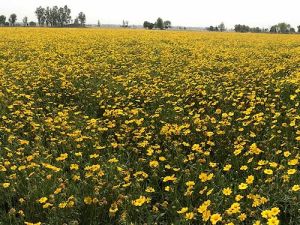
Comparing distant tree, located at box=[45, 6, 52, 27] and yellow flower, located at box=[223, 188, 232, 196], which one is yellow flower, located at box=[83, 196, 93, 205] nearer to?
yellow flower, located at box=[223, 188, 232, 196]

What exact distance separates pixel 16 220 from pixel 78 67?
7968mm

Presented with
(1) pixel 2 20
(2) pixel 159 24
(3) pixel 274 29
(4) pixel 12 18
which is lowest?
(3) pixel 274 29

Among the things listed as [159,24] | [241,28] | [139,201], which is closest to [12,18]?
[159,24]

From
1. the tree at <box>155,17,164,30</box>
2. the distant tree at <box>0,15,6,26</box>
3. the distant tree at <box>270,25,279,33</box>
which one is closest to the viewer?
the distant tree at <box>270,25,279,33</box>

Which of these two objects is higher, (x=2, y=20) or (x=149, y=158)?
(x=2, y=20)

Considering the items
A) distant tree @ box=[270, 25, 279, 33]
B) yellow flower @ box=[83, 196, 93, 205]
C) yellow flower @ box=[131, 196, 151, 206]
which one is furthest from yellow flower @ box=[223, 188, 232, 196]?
distant tree @ box=[270, 25, 279, 33]

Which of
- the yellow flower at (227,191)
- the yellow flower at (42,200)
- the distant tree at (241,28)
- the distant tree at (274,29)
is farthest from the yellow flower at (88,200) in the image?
the distant tree at (241,28)

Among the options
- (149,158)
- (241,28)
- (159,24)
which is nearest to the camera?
(149,158)

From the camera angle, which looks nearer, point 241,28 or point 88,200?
point 88,200

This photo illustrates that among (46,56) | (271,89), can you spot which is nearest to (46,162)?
(271,89)

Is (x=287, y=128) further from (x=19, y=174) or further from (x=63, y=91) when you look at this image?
(x=63, y=91)

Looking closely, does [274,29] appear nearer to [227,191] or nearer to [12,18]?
[12,18]

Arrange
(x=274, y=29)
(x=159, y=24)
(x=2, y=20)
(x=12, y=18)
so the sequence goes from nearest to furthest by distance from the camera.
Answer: (x=274, y=29)
(x=159, y=24)
(x=2, y=20)
(x=12, y=18)

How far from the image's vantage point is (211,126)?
6.02 meters
